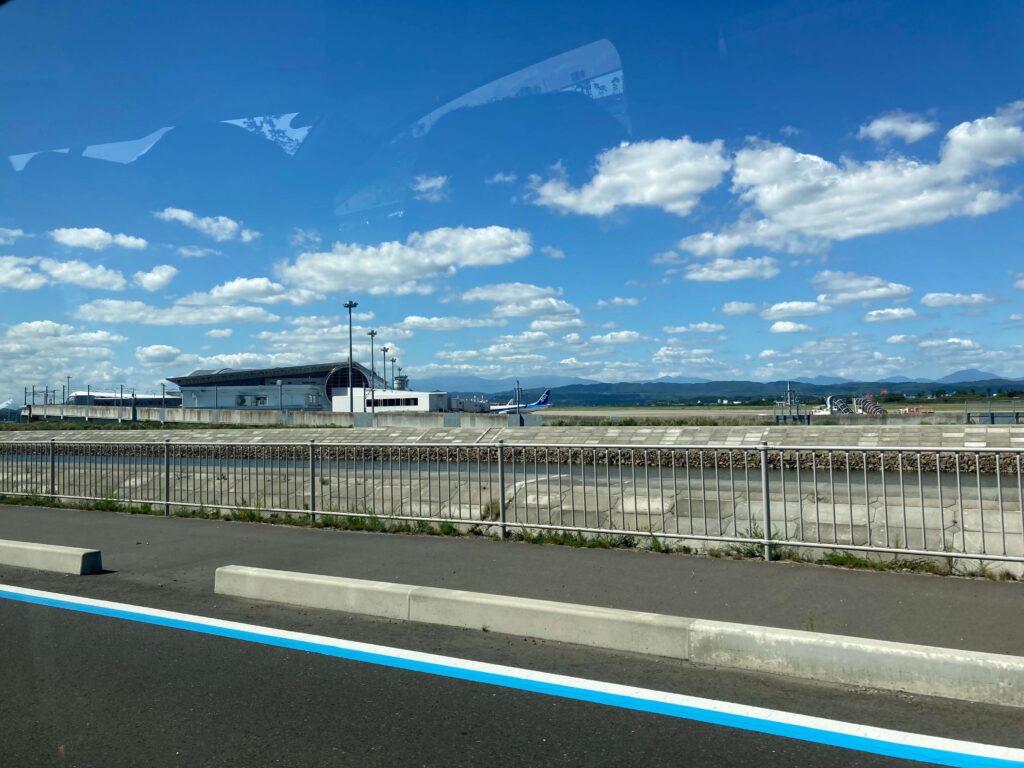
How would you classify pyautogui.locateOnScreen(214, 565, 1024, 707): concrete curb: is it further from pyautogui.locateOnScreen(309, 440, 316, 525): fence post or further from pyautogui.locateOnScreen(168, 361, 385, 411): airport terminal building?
pyautogui.locateOnScreen(168, 361, 385, 411): airport terminal building

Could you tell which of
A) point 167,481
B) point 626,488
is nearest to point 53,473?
point 167,481

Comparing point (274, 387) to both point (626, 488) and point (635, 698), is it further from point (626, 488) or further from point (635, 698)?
point (635, 698)

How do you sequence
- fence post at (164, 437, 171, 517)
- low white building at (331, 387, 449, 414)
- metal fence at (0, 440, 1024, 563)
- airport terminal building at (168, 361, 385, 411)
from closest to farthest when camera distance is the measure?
metal fence at (0, 440, 1024, 563), fence post at (164, 437, 171, 517), low white building at (331, 387, 449, 414), airport terminal building at (168, 361, 385, 411)

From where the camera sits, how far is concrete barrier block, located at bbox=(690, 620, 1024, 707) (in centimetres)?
472

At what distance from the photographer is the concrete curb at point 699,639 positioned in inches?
189

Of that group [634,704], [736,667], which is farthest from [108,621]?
[736,667]

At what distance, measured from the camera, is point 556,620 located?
20.0 feet

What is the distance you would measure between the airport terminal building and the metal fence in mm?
67449

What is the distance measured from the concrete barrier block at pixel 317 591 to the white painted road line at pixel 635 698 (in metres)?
0.73

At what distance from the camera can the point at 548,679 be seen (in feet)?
17.1

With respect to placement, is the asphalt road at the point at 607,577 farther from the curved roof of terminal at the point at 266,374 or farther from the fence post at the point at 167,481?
the curved roof of terminal at the point at 266,374

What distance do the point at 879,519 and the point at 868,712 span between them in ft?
12.3

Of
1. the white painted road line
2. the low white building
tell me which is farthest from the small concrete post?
the low white building

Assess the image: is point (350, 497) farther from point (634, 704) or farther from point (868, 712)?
point (868, 712)
